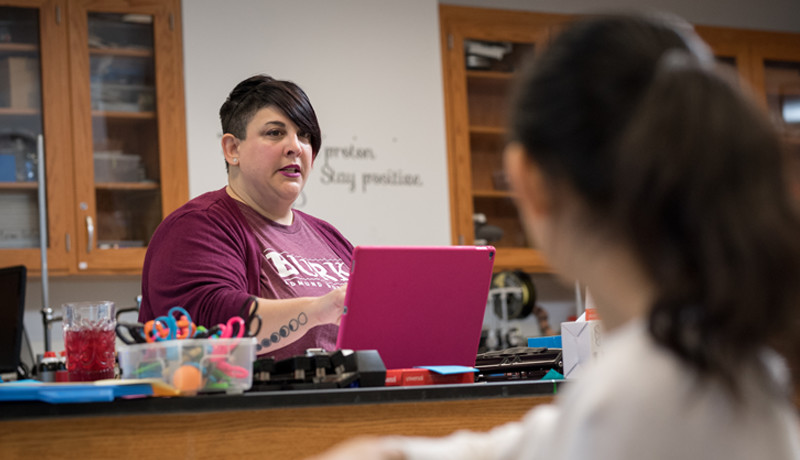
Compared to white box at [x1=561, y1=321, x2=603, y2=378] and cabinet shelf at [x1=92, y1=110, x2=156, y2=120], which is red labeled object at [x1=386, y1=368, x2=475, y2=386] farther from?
cabinet shelf at [x1=92, y1=110, x2=156, y2=120]

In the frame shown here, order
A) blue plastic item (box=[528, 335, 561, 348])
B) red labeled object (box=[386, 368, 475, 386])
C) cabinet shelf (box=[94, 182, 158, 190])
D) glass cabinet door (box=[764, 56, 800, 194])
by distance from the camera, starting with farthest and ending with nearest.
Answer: glass cabinet door (box=[764, 56, 800, 194]) < cabinet shelf (box=[94, 182, 158, 190]) < blue plastic item (box=[528, 335, 561, 348]) < red labeled object (box=[386, 368, 475, 386])

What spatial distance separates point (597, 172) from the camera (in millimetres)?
580

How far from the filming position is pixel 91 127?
353 centimetres

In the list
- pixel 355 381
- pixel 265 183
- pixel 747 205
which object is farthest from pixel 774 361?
pixel 265 183

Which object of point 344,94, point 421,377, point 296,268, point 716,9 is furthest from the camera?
point 716,9

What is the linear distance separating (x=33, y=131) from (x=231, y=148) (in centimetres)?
166

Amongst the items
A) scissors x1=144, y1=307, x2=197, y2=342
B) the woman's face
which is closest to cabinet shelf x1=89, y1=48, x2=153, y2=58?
the woman's face

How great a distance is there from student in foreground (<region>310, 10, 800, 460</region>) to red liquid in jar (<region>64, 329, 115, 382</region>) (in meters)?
0.92

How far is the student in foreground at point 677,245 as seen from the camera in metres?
0.54

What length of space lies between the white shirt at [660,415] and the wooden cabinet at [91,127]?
126 inches

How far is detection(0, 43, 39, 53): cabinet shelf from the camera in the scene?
11.5ft

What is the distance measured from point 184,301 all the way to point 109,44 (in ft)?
7.21

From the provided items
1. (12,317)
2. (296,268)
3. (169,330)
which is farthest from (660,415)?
(12,317)

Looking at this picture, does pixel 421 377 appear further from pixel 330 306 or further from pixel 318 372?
pixel 330 306
